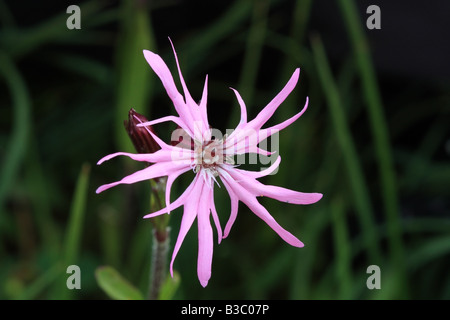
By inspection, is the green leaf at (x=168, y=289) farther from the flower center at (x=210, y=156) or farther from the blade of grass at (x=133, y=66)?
the blade of grass at (x=133, y=66)

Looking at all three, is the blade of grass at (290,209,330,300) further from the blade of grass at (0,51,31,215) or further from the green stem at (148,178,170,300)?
the blade of grass at (0,51,31,215)

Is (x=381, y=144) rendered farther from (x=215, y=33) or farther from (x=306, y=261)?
(x=215, y=33)

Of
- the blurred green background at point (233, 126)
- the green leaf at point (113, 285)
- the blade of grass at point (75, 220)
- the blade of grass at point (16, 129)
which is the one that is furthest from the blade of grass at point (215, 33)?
the green leaf at point (113, 285)

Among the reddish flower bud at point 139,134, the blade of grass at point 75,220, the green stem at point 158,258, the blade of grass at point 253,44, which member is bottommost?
the green stem at point 158,258

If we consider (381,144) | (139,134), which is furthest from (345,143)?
(139,134)

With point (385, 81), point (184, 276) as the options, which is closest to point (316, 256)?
point (184, 276)

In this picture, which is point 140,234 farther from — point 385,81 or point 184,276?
point 385,81

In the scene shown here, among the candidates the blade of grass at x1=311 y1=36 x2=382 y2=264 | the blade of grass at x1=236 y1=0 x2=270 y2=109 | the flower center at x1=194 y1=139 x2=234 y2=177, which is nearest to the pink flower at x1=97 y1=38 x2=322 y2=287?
the flower center at x1=194 y1=139 x2=234 y2=177
